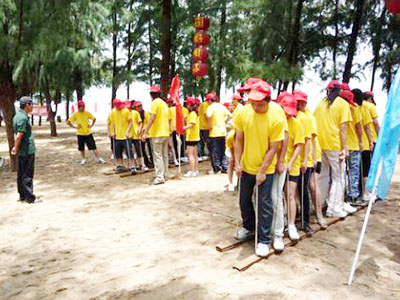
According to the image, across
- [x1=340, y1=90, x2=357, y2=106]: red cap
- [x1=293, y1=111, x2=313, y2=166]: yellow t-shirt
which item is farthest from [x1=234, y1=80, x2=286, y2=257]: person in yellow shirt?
[x1=340, y1=90, x2=357, y2=106]: red cap

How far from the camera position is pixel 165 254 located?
153 inches

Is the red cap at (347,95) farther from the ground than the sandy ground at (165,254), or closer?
farther from the ground

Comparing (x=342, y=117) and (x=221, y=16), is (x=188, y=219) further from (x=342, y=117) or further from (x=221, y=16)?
(x=221, y=16)

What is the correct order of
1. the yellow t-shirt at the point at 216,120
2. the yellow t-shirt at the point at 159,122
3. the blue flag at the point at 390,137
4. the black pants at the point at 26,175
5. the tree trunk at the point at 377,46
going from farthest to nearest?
the tree trunk at the point at 377,46
the yellow t-shirt at the point at 216,120
the yellow t-shirt at the point at 159,122
the black pants at the point at 26,175
the blue flag at the point at 390,137

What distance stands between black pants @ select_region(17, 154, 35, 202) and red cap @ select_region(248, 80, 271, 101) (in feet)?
13.8

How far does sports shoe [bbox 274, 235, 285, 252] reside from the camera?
3.82m

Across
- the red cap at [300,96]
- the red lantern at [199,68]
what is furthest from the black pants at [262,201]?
the red lantern at [199,68]

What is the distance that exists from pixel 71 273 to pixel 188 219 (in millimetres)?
1943

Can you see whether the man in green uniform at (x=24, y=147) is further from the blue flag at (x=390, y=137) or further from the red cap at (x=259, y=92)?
the blue flag at (x=390, y=137)

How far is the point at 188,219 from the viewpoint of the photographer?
16.7 feet

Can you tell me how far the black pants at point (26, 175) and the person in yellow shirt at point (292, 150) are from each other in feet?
13.9

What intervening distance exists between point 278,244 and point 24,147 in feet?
14.2

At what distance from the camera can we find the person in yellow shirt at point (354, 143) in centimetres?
516

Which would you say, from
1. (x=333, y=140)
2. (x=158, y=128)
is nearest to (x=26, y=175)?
(x=158, y=128)
